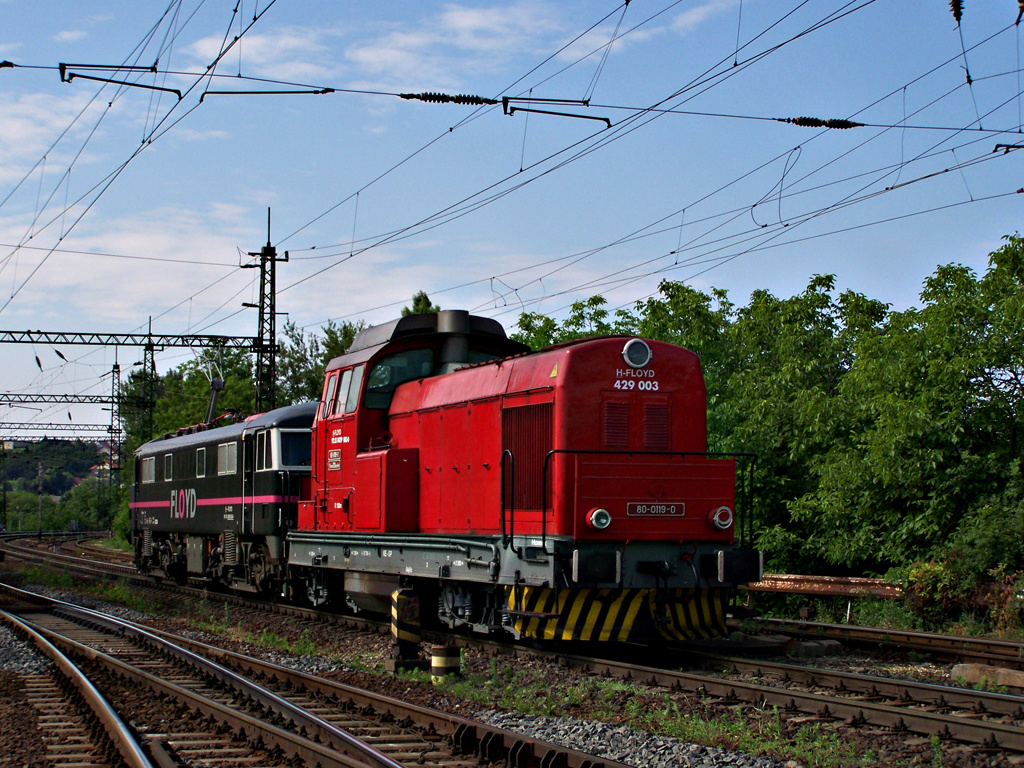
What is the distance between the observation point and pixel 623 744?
699 cm

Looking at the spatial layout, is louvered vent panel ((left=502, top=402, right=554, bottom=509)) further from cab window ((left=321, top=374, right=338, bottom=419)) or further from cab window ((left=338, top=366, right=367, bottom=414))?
cab window ((left=321, top=374, right=338, bottom=419))

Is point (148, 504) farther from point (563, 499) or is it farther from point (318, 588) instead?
point (563, 499)

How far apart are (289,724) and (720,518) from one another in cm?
487

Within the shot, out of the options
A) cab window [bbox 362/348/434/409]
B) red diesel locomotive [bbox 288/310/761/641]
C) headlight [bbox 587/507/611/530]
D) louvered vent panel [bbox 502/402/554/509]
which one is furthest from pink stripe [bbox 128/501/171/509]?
headlight [bbox 587/507/611/530]

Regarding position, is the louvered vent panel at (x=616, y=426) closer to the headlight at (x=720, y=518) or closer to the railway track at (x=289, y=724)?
the headlight at (x=720, y=518)

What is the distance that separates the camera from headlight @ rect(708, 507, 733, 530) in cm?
1042

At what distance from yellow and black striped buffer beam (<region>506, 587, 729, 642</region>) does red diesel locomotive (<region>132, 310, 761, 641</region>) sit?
0.05 ft

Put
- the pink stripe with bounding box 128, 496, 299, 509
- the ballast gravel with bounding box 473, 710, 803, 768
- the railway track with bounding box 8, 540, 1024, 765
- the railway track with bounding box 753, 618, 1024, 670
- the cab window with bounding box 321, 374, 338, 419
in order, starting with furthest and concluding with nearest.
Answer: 1. the pink stripe with bounding box 128, 496, 299, 509
2. the cab window with bounding box 321, 374, 338, 419
3. the railway track with bounding box 753, 618, 1024, 670
4. the railway track with bounding box 8, 540, 1024, 765
5. the ballast gravel with bounding box 473, 710, 803, 768

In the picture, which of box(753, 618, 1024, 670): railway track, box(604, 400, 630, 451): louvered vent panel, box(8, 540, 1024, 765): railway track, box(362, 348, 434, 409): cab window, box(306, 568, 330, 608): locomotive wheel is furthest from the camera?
box(306, 568, 330, 608): locomotive wheel

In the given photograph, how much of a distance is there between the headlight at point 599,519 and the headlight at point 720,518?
127cm

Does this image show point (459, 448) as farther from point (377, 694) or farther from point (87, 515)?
point (87, 515)

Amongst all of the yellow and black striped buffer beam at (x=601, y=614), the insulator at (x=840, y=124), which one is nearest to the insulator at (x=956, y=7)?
the insulator at (x=840, y=124)

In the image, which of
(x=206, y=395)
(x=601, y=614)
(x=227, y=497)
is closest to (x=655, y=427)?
(x=601, y=614)

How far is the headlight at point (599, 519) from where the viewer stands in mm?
9805
